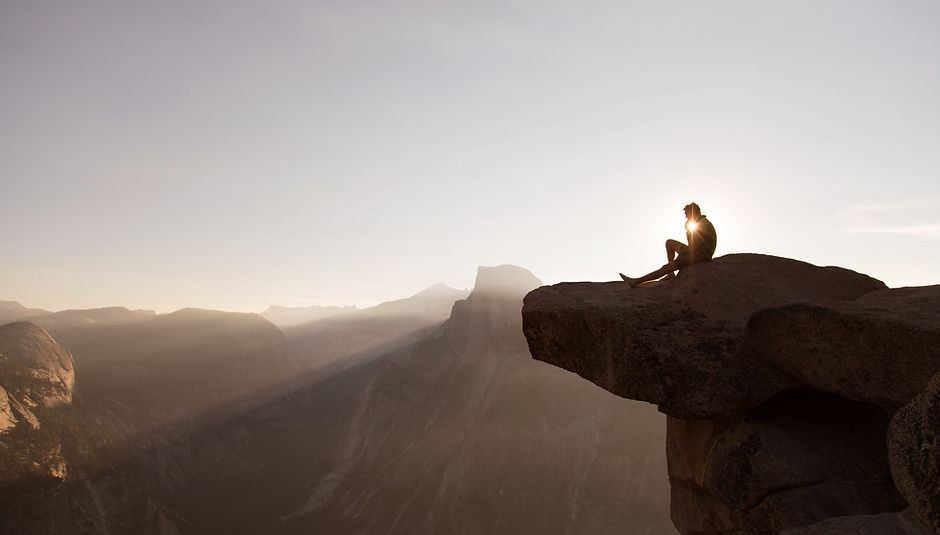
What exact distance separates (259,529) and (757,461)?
65.1 metres

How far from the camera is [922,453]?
15.4ft

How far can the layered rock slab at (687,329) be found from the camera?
8047mm

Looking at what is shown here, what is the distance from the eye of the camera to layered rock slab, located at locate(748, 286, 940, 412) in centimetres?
609

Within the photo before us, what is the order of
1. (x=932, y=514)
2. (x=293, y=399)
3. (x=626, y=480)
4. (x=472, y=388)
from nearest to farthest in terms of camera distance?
1. (x=932, y=514)
2. (x=626, y=480)
3. (x=472, y=388)
4. (x=293, y=399)

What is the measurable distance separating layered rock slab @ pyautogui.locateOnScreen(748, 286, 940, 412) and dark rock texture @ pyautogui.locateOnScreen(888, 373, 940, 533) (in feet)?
5.11

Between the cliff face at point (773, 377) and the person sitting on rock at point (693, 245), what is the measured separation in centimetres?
49

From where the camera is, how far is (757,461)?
774 centimetres

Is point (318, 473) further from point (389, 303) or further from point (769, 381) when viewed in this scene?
point (389, 303)

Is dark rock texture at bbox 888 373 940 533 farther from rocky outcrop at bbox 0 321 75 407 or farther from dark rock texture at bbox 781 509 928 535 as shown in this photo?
rocky outcrop at bbox 0 321 75 407

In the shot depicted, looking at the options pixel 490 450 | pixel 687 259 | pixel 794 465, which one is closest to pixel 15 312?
pixel 490 450

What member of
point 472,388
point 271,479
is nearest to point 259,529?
point 271,479

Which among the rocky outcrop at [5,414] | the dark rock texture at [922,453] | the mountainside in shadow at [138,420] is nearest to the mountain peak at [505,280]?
the mountainside in shadow at [138,420]

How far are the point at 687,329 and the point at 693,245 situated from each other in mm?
2995

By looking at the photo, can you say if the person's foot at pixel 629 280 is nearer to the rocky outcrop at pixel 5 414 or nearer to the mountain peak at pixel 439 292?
the rocky outcrop at pixel 5 414
